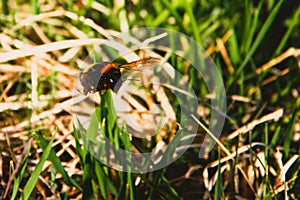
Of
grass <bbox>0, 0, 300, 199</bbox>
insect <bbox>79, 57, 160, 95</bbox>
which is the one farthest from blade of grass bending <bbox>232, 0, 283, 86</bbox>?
insect <bbox>79, 57, 160, 95</bbox>

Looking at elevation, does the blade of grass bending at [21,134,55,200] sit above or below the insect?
below

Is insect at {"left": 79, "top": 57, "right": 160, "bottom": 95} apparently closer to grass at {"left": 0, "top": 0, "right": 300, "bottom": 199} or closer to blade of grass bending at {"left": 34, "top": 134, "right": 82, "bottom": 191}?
grass at {"left": 0, "top": 0, "right": 300, "bottom": 199}

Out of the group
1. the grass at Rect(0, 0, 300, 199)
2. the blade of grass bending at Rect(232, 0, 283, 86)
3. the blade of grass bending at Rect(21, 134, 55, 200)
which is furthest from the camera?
the blade of grass bending at Rect(232, 0, 283, 86)

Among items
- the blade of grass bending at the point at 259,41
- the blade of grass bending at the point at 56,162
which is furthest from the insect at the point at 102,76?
the blade of grass bending at the point at 259,41

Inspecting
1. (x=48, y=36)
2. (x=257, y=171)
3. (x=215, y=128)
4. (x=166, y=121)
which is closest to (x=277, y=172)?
(x=257, y=171)

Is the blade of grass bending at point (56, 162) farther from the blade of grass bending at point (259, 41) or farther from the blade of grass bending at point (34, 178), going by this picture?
the blade of grass bending at point (259, 41)

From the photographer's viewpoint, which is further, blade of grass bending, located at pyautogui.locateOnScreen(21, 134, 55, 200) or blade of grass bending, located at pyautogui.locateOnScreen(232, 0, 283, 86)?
blade of grass bending, located at pyautogui.locateOnScreen(232, 0, 283, 86)

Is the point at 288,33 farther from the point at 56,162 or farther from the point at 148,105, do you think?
the point at 56,162

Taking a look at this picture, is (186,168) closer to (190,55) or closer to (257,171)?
(257,171)
